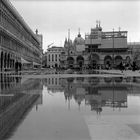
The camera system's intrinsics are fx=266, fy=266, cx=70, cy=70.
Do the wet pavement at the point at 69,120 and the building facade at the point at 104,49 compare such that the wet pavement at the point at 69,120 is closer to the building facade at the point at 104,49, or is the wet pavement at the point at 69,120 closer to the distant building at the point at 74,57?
the building facade at the point at 104,49

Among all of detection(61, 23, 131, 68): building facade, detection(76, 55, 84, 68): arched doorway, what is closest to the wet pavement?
detection(61, 23, 131, 68): building facade

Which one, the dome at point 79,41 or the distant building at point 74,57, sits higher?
the dome at point 79,41

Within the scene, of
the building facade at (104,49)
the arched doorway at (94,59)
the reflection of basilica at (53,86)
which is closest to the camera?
the reflection of basilica at (53,86)

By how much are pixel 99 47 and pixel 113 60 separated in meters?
9.71

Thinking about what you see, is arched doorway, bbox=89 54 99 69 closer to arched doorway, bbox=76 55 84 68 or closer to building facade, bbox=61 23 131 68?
building facade, bbox=61 23 131 68

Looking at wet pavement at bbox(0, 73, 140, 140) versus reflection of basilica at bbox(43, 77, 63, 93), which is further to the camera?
reflection of basilica at bbox(43, 77, 63, 93)

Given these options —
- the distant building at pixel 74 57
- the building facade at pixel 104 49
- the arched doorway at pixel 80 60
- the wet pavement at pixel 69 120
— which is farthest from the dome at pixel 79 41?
the wet pavement at pixel 69 120

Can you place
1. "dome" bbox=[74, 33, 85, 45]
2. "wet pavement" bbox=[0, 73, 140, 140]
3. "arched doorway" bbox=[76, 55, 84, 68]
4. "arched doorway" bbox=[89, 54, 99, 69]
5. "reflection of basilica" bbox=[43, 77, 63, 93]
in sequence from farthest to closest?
"dome" bbox=[74, 33, 85, 45]
"arched doorway" bbox=[76, 55, 84, 68]
"arched doorway" bbox=[89, 54, 99, 69]
"reflection of basilica" bbox=[43, 77, 63, 93]
"wet pavement" bbox=[0, 73, 140, 140]

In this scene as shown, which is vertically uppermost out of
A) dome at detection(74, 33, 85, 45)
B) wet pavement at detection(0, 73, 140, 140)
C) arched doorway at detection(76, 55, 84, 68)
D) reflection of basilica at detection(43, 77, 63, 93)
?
dome at detection(74, 33, 85, 45)

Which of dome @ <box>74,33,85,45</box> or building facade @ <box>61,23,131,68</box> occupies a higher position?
dome @ <box>74,33,85,45</box>

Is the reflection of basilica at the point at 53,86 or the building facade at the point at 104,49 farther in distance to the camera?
the building facade at the point at 104,49

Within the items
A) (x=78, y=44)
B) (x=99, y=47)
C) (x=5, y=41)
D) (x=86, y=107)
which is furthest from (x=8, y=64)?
(x=78, y=44)

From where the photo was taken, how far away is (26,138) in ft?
18.6

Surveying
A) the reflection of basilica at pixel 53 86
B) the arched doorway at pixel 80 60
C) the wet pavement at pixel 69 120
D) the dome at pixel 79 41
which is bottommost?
the wet pavement at pixel 69 120
